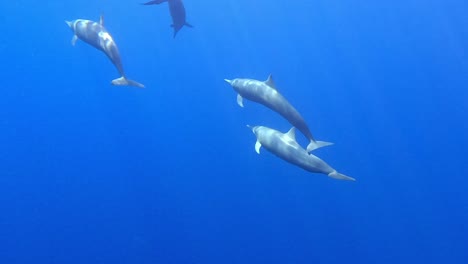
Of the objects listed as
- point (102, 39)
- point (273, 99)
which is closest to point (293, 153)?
point (273, 99)

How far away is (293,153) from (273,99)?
0.94 m

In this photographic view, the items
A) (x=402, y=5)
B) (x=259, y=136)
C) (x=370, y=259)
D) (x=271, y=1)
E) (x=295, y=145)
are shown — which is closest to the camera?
(x=295, y=145)

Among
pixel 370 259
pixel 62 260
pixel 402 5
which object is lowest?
pixel 62 260

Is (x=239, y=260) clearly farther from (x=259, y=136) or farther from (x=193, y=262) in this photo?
(x=259, y=136)

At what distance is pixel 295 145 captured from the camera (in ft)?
27.1

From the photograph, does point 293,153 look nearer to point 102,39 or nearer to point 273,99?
point 273,99

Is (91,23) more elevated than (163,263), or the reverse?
(91,23)

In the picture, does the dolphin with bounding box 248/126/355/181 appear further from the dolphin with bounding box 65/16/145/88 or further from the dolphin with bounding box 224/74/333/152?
the dolphin with bounding box 65/16/145/88

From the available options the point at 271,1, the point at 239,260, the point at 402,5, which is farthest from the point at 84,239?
the point at 402,5

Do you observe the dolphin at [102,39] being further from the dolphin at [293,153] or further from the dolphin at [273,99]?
the dolphin at [293,153]

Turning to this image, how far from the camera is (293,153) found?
8172mm

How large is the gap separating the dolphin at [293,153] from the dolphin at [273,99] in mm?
178

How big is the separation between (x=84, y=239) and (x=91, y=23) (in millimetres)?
8887

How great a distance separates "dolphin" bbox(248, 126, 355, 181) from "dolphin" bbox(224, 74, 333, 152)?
0.58ft
